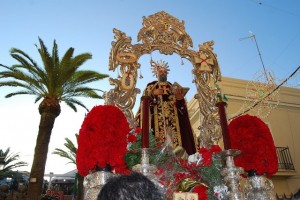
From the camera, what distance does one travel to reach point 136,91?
5035 mm

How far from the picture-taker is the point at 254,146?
438cm

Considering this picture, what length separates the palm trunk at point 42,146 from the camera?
1059 centimetres

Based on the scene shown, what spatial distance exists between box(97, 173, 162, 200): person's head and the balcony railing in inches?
531

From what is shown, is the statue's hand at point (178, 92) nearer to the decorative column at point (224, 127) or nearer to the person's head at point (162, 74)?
the person's head at point (162, 74)

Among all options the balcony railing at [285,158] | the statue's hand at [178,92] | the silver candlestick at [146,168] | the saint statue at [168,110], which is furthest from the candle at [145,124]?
the balcony railing at [285,158]

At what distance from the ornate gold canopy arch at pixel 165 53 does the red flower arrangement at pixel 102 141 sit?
0.82 meters

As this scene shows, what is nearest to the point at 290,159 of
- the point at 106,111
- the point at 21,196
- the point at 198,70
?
the point at 198,70

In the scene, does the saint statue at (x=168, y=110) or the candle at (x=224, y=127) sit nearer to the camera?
the candle at (x=224, y=127)

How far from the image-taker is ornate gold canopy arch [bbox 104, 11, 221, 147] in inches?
194

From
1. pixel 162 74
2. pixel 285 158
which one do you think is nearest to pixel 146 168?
pixel 162 74

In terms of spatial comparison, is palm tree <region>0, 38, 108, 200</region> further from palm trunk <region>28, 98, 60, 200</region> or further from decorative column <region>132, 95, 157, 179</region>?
decorative column <region>132, 95, 157, 179</region>

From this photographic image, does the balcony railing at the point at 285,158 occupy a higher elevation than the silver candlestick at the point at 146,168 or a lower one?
higher

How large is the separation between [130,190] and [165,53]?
4.40 metres

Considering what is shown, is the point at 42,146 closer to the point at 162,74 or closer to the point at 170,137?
the point at 162,74
